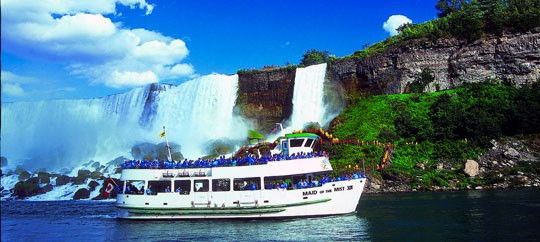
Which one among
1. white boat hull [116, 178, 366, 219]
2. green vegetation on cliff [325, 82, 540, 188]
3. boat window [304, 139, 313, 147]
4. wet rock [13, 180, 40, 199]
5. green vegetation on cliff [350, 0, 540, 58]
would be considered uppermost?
green vegetation on cliff [350, 0, 540, 58]

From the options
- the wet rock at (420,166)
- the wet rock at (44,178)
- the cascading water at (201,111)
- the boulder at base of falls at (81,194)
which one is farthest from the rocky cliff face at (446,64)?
the wet rock at (44,178)

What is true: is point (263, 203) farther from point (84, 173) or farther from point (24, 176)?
point (24, 176)

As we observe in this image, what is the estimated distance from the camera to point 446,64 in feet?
208

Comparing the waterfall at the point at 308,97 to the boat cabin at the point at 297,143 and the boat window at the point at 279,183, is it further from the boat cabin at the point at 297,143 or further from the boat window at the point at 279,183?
the boat window at the point at 279,183

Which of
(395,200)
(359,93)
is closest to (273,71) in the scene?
(359,93)

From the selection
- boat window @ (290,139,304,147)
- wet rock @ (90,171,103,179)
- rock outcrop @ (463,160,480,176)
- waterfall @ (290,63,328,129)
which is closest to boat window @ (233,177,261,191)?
boat window @ (290,139,304,147)

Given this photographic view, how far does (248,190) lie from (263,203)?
3.89 ft

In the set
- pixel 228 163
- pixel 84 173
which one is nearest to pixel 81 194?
pixel 84 173

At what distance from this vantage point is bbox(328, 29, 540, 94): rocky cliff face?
2286 inches

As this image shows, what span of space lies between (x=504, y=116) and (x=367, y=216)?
3015 centimetres

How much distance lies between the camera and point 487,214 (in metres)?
25.6

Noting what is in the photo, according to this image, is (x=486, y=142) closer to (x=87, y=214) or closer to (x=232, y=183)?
(x=232, y=183)

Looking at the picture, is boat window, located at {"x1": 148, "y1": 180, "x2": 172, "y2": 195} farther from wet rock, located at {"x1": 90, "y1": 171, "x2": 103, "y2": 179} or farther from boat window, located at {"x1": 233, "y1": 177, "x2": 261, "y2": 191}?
wet rock, located at {"x1": 90, "y1": 171, "x2": 103, "y2": 179}

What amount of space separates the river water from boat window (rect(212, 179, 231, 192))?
77.6 inches
